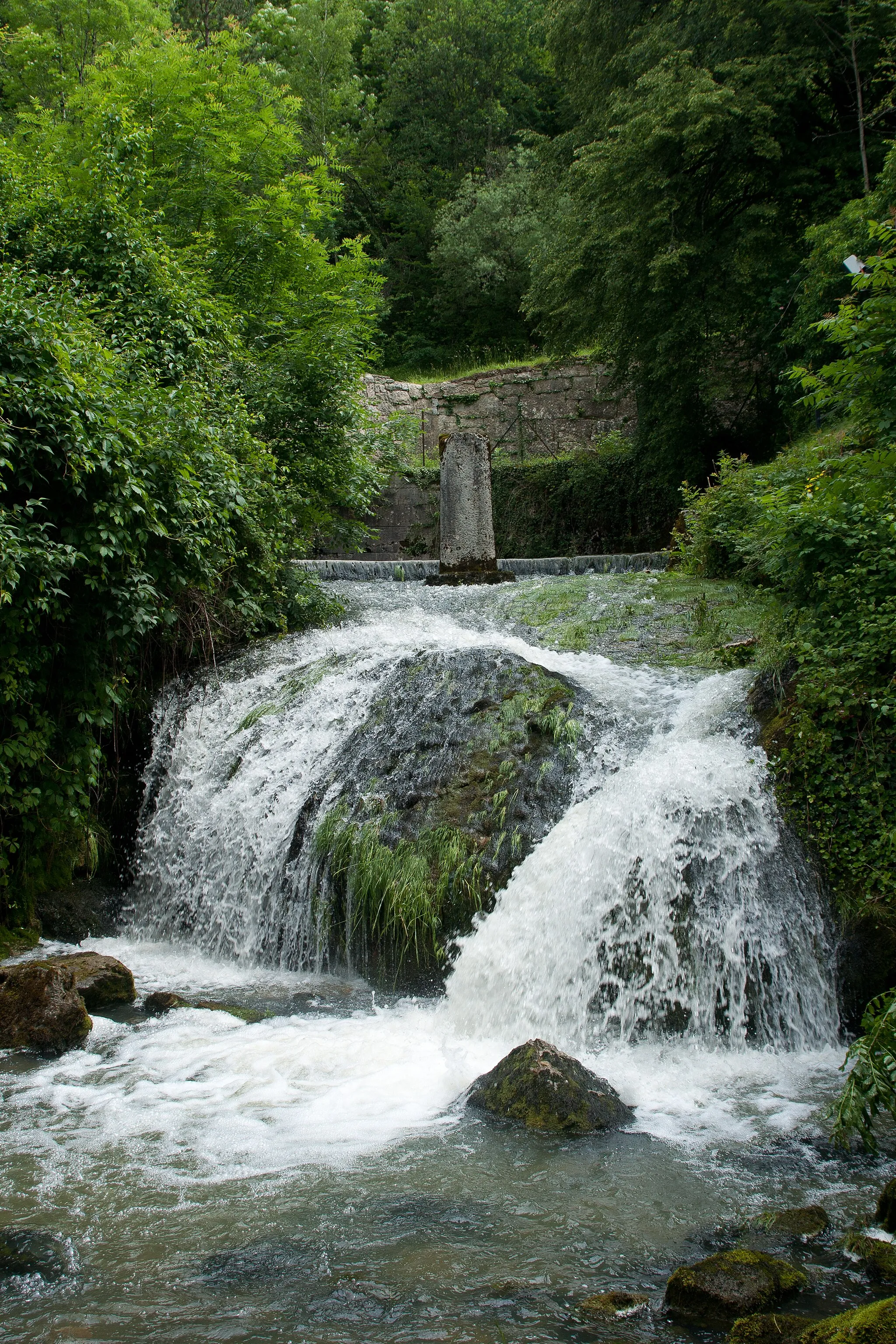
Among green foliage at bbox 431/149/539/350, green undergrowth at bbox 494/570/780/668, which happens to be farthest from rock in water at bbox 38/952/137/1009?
green foliage at bbox 431/149/539/350

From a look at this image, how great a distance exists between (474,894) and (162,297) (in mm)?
6529

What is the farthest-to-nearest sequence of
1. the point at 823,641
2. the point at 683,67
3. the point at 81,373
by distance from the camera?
the point at 683,67
the point at 81,373
the point at 823,641

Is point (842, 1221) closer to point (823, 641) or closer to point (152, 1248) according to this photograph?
point (152, 1248)

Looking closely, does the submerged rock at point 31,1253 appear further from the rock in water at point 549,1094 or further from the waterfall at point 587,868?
the waterfall at point 587,868

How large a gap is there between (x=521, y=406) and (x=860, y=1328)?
23637mm

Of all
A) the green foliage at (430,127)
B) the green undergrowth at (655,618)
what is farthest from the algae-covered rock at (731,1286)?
the green foliage at (430,127)

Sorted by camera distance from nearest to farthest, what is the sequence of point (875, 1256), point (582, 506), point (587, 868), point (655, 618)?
1. point (875, 1256)
2. point (587, 868)
3. point (655, 618)
4. point (582, 506)

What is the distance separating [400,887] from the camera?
6.27 m

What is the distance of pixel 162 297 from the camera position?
9281 mm

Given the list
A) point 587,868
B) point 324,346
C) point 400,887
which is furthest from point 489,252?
point 587,868

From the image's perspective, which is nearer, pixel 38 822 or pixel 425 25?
pixel 38 822

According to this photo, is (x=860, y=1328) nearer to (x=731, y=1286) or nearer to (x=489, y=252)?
(x=731, y=1286)

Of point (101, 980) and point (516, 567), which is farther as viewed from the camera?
point (516, 567)

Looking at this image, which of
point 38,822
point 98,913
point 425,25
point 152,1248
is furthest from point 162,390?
point 425,25
